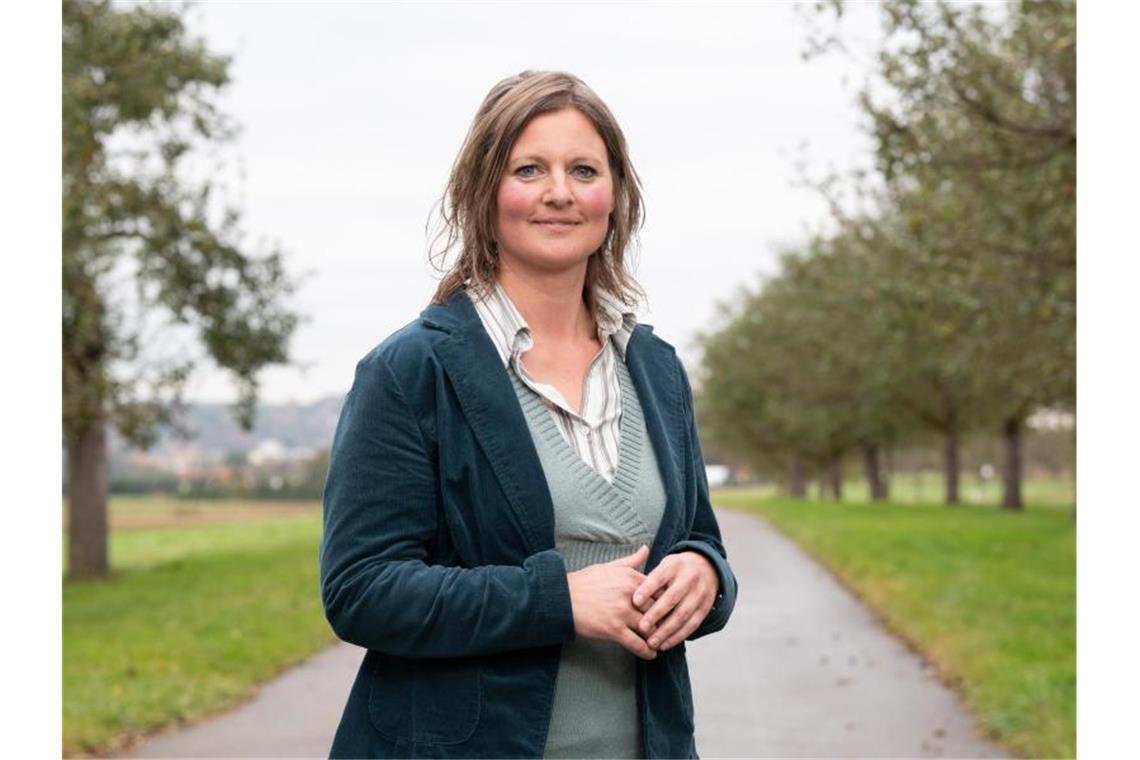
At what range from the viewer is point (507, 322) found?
8.26ft

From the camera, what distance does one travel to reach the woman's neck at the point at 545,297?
2549 millimetres

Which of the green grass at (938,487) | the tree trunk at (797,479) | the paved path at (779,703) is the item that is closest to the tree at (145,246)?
the paved path at (779,703)

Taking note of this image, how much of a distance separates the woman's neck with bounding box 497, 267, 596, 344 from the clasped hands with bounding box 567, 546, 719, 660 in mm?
420

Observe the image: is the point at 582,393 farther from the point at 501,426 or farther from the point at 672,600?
the point at 672,600

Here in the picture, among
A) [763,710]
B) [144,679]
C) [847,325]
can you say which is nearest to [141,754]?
[144,679]

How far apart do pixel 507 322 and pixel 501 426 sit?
223mm

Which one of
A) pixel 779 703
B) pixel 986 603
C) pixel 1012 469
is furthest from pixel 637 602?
pixel 1012 469

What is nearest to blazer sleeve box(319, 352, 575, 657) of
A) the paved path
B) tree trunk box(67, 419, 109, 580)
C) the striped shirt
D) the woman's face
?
the striped shirt

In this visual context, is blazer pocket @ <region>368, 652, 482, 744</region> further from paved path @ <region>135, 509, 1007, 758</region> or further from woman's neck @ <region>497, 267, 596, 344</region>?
paved path @ <region>135, 509, 1007, 758</region>

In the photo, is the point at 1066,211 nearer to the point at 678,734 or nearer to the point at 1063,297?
the point at 1063,297

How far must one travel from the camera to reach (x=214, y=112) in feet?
66.9

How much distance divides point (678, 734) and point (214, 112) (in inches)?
750

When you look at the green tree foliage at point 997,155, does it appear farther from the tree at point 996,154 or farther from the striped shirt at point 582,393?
the striped shirt at point 582,393

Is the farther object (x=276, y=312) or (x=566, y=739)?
(x=276, y=312)
